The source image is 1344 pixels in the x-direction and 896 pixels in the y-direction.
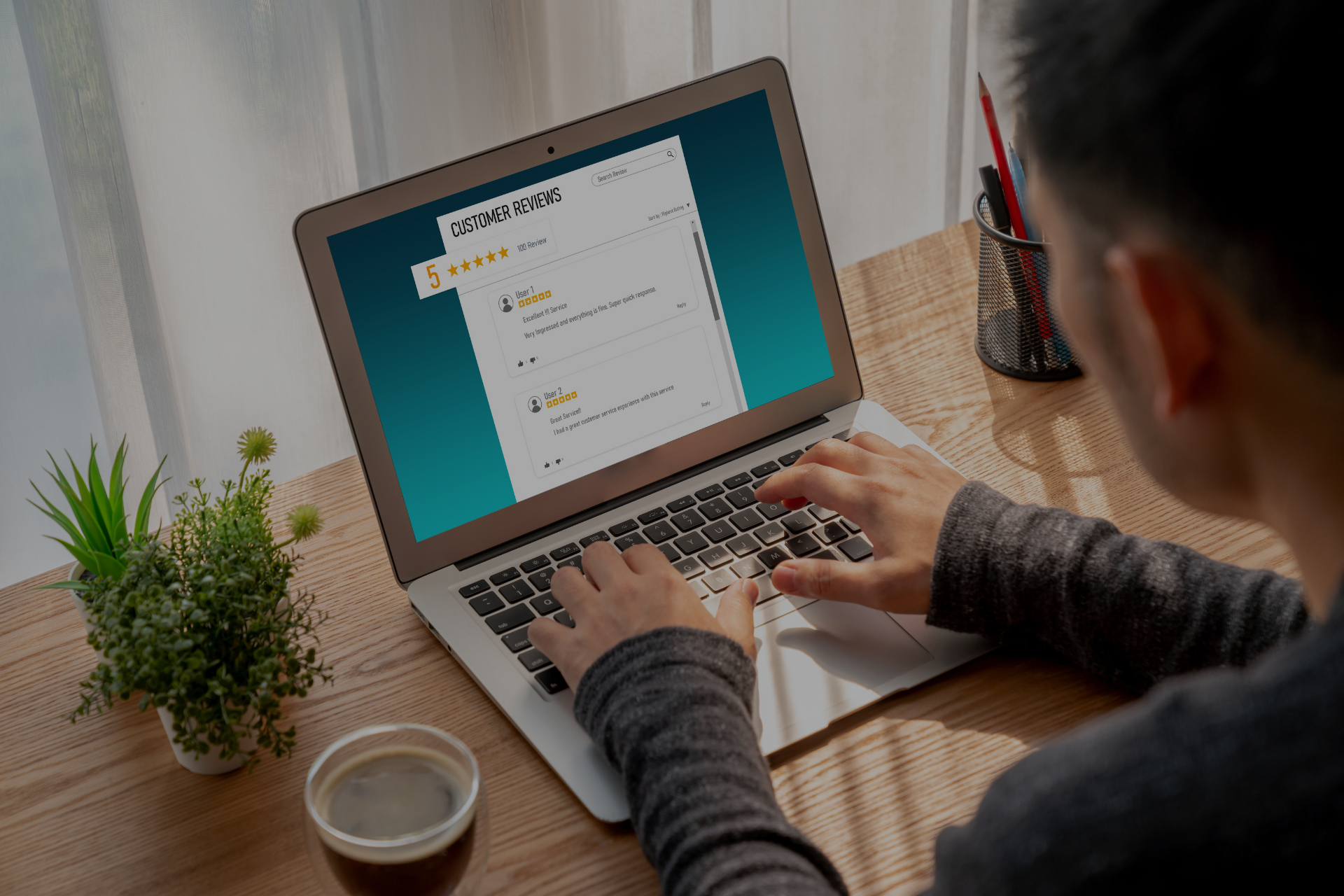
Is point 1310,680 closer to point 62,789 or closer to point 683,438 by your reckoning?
point 683,438

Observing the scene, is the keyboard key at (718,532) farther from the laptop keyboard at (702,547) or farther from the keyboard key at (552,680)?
the keyboard key at (552,680)

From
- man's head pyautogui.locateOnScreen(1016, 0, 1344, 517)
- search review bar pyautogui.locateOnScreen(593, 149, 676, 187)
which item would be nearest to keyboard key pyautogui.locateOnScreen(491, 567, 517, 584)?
search review bar pyautogui.locateOnScreen(593, 149, 676, 187)

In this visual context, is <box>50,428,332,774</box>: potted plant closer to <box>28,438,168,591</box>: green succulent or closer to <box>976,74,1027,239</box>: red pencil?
<box>28,438,168,591</box>: green succulent

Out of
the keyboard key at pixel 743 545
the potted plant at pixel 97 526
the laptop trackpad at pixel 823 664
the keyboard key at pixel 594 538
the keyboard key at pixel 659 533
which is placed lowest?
the laptop trackpad at pixel 823 664

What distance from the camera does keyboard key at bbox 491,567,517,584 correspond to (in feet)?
2.87

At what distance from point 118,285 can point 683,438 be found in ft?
2.75

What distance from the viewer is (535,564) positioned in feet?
2.93

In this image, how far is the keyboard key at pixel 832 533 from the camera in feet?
2.94

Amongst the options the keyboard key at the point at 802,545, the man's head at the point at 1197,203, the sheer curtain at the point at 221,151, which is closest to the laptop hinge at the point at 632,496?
the keyboard key at the point at 802,545

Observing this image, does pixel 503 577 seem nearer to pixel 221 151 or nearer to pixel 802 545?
pixel 802 545

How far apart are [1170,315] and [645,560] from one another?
446 millimetres

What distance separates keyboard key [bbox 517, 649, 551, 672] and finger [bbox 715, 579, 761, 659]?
127mm

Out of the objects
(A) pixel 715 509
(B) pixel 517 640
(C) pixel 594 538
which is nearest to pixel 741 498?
(A) pixel 715 509

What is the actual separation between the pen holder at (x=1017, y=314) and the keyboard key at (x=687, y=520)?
37 centimetres
